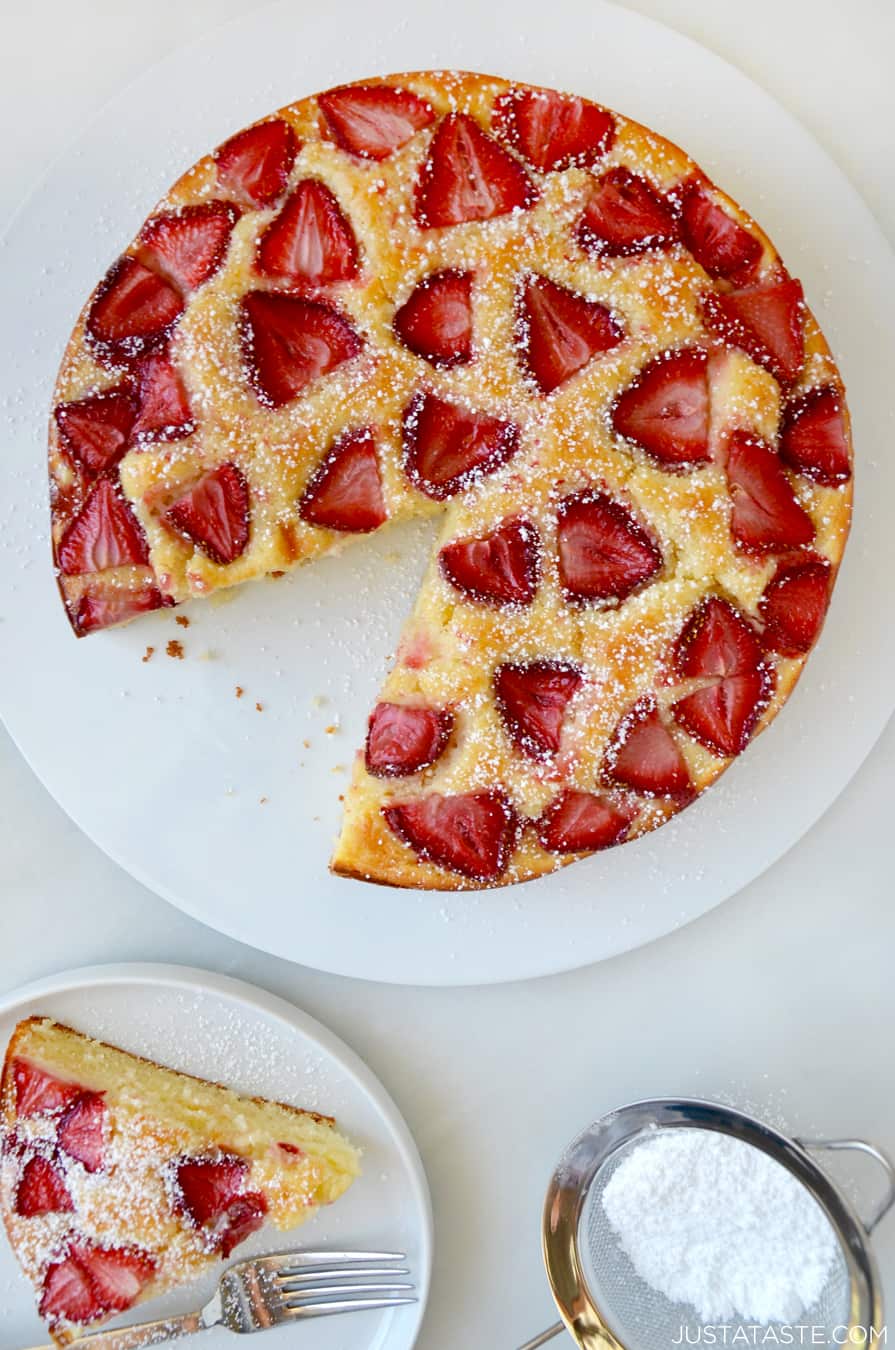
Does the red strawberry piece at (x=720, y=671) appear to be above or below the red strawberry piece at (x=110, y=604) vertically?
below

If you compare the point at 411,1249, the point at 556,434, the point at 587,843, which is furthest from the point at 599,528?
the point at 411,1249

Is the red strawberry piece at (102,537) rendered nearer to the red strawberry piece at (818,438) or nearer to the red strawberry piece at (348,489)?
the red strawberry piece at (348,489)

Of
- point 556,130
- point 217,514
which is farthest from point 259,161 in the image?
point 217,514

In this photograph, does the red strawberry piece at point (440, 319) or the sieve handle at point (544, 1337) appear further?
the sieve handle at point (544, 1337)

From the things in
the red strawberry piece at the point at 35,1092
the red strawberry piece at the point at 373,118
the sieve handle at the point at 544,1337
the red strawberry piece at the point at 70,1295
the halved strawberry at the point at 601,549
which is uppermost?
the red strawberry piece at the point at 373,118

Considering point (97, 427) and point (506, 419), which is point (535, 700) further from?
point (97, 427)

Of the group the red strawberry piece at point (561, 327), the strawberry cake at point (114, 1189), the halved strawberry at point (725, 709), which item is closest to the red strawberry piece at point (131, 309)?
the red strawberry piece at point (561, 327)
